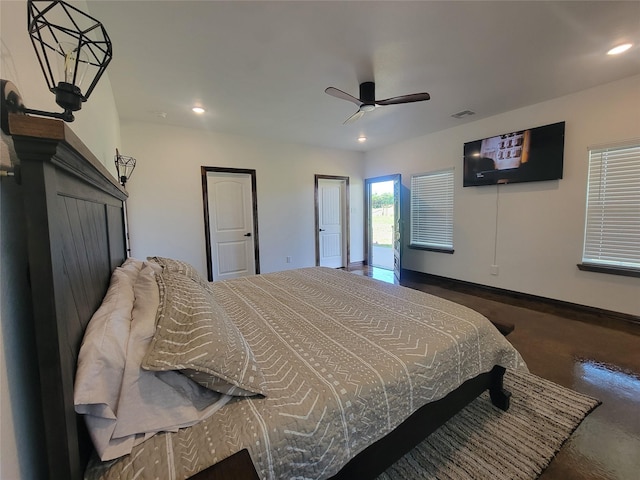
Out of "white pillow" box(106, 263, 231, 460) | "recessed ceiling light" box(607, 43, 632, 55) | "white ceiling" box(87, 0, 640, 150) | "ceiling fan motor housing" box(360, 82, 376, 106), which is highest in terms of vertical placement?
"recessed ceiling light" box(607, 43, 632, 55)

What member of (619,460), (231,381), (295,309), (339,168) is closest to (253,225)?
(339,168)

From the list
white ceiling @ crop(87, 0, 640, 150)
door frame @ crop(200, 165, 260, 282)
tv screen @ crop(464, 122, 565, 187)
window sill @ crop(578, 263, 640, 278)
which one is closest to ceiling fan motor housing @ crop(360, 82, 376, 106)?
white ceiling @ crop(87, 0, 640, 150)

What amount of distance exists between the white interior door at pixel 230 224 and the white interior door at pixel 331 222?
1.51 m

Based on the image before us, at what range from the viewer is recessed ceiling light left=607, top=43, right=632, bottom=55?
7.46ft

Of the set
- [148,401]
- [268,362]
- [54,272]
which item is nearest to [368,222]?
[268,362]

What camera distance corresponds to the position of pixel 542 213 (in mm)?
3557

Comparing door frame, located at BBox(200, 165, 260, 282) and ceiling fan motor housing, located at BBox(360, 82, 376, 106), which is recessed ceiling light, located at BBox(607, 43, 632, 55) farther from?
door frame, located at BBox(200, 165, 260, 282)

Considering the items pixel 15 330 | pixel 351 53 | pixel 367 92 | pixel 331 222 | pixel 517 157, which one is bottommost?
pixel 15 330

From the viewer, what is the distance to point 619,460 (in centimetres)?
140

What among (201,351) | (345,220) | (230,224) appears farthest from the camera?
(345,220)

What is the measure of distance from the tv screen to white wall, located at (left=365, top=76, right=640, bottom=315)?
10 cm

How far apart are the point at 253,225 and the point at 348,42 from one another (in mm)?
3315

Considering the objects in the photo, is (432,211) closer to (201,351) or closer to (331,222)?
(331,222)

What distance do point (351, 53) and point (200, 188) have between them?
3.09m
